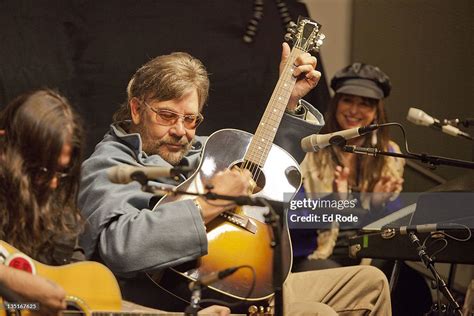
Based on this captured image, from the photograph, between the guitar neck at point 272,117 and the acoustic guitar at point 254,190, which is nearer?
the acoustic guitar at point 254,190

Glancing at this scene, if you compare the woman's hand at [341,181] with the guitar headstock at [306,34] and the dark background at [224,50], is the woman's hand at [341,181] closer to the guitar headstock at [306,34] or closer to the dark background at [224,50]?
the dark background at [224,50]

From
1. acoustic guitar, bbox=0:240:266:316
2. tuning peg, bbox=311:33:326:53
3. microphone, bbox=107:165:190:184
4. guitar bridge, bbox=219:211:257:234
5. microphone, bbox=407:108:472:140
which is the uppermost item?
tuning peg, bbox=311:33:326:53

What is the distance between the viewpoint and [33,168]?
286cm

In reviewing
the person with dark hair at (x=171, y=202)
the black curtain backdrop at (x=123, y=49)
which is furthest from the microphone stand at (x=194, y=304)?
the black curtain backdrop at (x=123, y=49)

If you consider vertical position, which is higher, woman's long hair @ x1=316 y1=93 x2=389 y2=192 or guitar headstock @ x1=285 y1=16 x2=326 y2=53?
guitar headstock @ x1=285 y1=16 x2=326 y2=53

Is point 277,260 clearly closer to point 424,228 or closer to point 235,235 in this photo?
point 235,235

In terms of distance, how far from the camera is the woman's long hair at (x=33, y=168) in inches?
112

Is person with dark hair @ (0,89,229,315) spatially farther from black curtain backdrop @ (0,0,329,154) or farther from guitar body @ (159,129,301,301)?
black curtain backdrop @ (0,0,329,154)

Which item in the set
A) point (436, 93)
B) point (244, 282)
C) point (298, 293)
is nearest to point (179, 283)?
point (244, 282)

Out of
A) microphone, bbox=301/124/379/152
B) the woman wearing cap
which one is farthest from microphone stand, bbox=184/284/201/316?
the woman wearing cap

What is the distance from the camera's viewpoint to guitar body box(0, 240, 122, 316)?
2.77m

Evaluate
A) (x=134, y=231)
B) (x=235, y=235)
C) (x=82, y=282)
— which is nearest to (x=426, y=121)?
(x=235, y=235)

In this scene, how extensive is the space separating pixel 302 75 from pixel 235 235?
661mm

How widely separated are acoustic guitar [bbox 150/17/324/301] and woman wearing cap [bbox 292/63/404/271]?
0.78 meters
